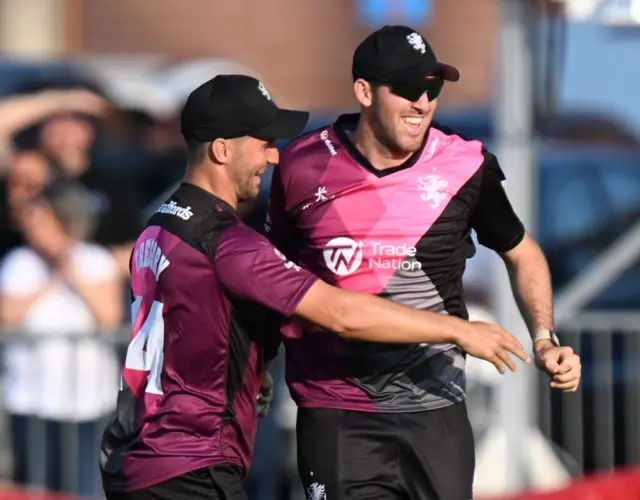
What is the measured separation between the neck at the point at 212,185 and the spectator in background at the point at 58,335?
3979 mm

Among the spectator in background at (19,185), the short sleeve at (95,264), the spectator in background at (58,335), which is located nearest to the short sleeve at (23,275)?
the spectator in background at (58,335)

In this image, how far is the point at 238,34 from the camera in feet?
53.8

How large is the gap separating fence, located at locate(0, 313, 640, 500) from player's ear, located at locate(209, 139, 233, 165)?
3.96 meters

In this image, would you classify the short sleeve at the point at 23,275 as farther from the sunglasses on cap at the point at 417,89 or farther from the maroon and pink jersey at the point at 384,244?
the sunglasses on cap at the point at 417,89

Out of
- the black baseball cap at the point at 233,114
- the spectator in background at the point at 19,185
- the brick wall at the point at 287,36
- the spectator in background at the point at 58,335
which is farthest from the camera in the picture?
the brick wall at the point at 287,36

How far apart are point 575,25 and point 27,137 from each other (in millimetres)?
4046

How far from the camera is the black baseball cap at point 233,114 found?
423 cm

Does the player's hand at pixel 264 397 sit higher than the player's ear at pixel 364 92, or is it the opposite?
the player's ear at pixel 364 92

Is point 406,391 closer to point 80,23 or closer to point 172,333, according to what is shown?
point 172,333

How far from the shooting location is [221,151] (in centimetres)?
424

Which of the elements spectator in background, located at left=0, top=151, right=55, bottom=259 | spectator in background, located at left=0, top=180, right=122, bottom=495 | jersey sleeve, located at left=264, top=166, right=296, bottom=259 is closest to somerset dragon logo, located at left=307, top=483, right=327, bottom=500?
jersey sleeve, located at left=264, top=166, right=296, bottom=259

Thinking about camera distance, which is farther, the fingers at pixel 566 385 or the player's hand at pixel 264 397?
the player's hand at pixel 264 397

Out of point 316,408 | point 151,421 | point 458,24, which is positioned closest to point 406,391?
point 316,408

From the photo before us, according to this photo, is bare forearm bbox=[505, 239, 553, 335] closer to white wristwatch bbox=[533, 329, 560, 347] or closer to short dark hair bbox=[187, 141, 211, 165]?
white wristwatch bbox=[533, 329, 560, 347]
